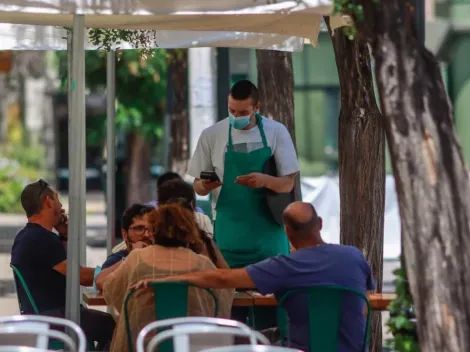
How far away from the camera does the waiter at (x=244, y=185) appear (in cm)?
823

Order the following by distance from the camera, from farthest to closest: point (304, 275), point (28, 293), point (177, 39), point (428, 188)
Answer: point (177, 39)
point (28, 293)
point (304, 275)
point (428, 188)

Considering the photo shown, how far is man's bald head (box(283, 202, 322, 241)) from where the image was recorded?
21.5 feet

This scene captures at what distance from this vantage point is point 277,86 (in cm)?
1146

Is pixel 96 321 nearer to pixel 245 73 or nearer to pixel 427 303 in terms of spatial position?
pixel 427 303

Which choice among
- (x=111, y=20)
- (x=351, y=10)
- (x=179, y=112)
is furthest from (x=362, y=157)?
(x=179, y=112)

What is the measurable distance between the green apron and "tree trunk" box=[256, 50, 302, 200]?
3.04 m

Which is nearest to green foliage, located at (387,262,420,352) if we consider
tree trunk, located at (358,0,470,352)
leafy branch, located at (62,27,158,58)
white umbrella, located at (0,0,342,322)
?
tree trunk, located at (358,0,470,352)

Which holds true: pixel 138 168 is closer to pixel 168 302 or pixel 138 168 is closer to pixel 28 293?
pixel 28 293

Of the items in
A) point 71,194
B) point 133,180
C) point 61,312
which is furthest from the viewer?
point 133,180

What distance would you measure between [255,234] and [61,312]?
4.43ft

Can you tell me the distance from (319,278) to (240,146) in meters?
2.10

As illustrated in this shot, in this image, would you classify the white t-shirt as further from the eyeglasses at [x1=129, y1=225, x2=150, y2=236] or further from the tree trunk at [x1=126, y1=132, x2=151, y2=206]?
the tree trunk at [x1=126, y1=132, x2=151, y2=206]

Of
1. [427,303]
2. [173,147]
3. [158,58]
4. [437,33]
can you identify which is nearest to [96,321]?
[427,303]

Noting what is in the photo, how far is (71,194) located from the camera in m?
7.00
